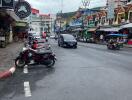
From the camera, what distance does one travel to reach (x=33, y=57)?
58.8ft

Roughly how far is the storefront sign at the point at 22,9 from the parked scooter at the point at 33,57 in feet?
8.01

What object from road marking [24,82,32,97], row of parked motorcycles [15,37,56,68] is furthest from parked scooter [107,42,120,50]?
road marking [24,82,32,97]

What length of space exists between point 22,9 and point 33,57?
3000 mm

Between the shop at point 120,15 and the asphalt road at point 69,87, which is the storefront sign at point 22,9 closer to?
the asphalt road at point 69,87

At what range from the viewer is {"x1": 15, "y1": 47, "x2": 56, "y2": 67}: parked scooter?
1788 centimetres

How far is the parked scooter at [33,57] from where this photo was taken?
1788 centimetres

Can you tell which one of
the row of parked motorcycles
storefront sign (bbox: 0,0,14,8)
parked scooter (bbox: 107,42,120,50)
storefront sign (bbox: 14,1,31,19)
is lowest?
parked scooter (bbox: 107,42,120,50)

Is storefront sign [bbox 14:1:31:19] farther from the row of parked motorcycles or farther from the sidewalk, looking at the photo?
the sidewalk

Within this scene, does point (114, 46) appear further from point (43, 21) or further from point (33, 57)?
point (43, 21)

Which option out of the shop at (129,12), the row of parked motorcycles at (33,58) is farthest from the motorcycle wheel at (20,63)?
the shop at (129,12)

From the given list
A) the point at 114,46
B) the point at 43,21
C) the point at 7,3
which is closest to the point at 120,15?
the point at 114,46

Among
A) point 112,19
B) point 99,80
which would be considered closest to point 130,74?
point 99,80

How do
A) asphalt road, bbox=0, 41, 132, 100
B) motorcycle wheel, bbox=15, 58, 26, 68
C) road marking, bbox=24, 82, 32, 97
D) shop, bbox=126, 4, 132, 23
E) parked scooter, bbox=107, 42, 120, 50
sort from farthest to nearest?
shop, bbox=126, 4, 132, 23 < parked scooter, bbox=107, 42, 120, 50 < motorcycle wheel, bbox=15, 58, 26, 68 < road marking, bbox=24, 82, 32, 97 < asphalt road, bbox=0, 41, 132, 100

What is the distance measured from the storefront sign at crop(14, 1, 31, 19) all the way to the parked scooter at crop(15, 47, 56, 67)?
2.44m
